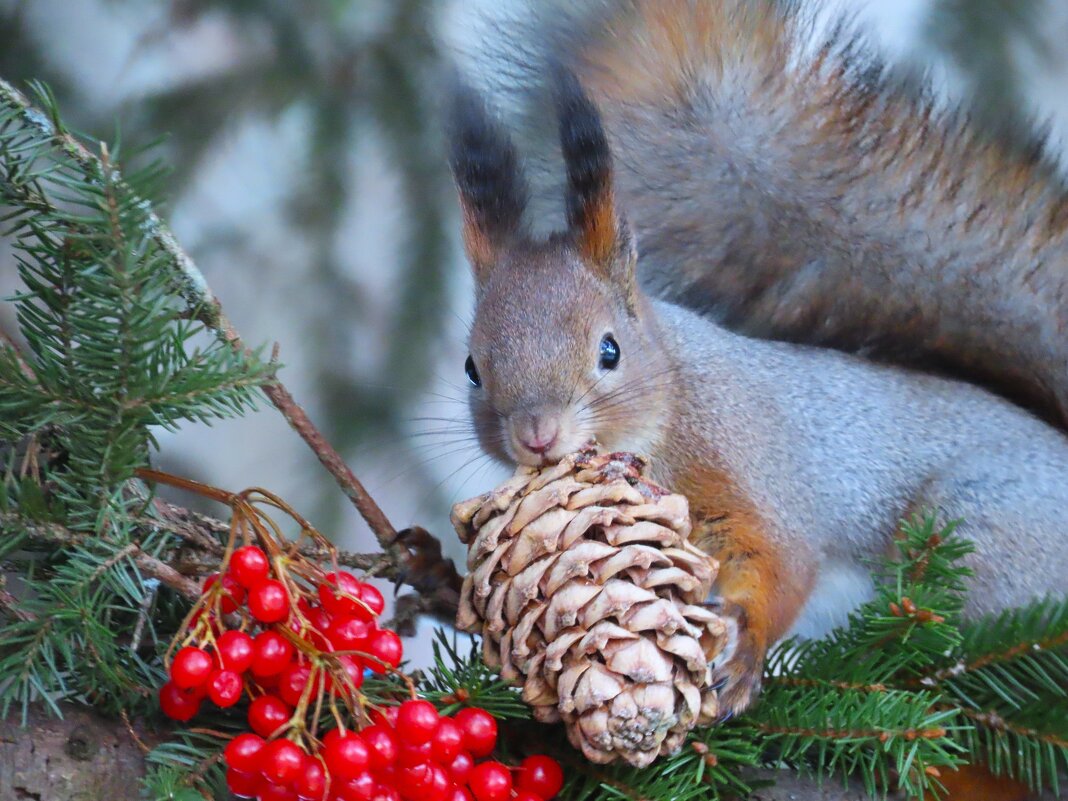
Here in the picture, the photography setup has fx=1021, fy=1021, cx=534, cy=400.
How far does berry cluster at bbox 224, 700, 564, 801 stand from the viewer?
589 mm

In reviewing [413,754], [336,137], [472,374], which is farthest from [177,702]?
[336,137]

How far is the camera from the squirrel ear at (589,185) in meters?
0.96

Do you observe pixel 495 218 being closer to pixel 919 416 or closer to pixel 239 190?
pixel 919 416

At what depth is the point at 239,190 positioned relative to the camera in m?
1.76

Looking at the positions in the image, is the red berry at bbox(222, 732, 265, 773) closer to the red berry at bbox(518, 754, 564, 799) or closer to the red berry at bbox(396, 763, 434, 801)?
the red berry at bbox(396, 763, 434, 801)

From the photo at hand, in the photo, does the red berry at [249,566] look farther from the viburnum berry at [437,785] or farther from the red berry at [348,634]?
the viburnum berry at [437,785]

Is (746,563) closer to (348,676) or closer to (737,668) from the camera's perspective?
(737,668)

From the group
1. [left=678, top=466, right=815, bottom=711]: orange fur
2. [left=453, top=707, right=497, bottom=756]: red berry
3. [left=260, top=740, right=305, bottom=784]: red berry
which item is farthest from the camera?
[left=678, top=466, right=815, bottom=711]: orange fur

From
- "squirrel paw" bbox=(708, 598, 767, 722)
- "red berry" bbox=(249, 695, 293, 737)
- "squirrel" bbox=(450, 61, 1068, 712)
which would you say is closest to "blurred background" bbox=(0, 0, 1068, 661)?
"squirrel" bbox=(450, 61, 1068, 712)

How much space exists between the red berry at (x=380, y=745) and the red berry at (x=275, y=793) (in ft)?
0.20

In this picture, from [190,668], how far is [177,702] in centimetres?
7

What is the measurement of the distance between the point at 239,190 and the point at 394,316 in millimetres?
481

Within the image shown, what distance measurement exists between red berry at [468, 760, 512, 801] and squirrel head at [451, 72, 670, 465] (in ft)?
1.03

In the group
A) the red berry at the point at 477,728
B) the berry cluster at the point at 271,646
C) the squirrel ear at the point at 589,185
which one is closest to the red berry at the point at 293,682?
the berry cluster at the point at 271,646
